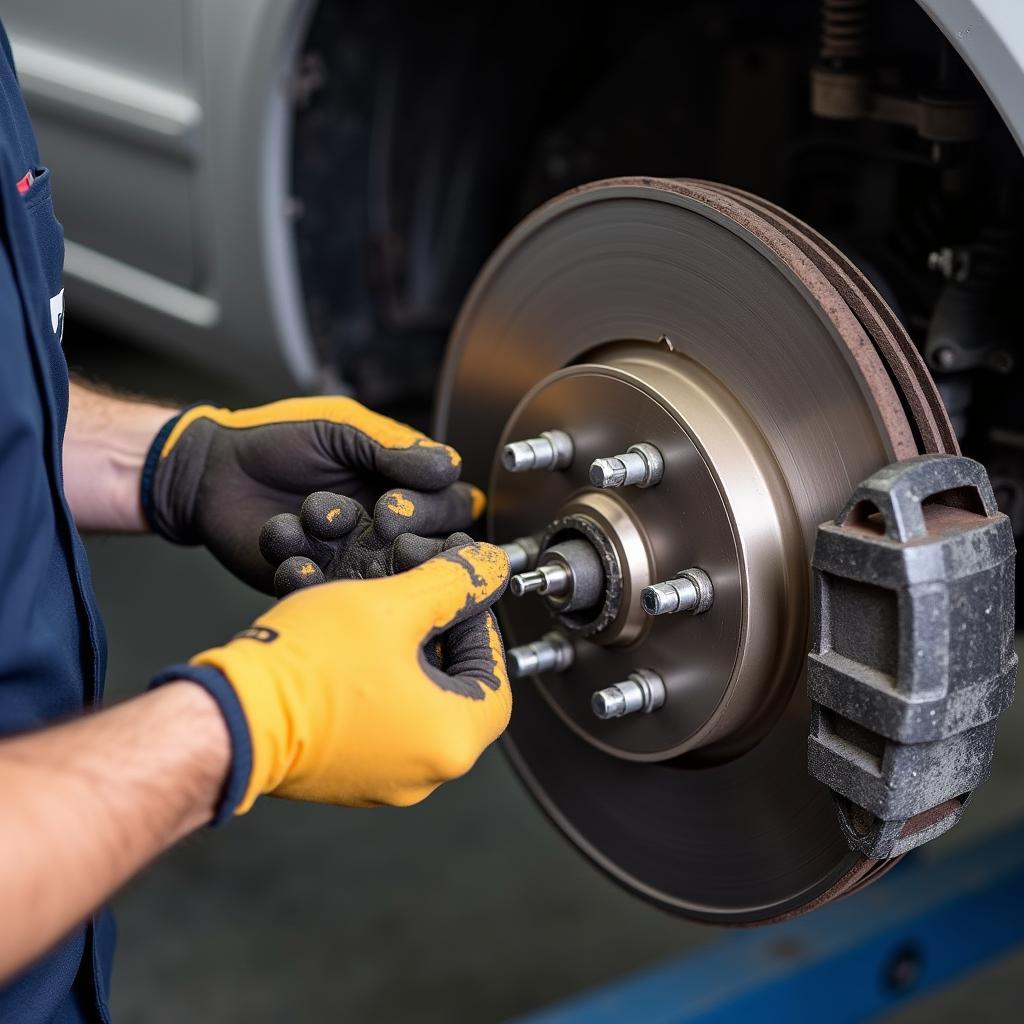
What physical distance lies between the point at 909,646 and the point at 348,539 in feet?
1.22

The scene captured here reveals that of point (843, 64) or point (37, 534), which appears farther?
point (843, 64)

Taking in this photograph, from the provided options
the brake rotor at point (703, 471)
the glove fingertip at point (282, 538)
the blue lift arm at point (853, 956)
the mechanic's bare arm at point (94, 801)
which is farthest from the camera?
the blue lift arm at point (853, 956)

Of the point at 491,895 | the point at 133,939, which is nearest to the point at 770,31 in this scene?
the point at 491,895

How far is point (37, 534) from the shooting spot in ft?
2.13

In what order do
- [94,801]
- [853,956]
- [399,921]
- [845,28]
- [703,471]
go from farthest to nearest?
1. [399,921]
2. [853,956]
3. [845,28]
4. [703,471]
5. [94,801]

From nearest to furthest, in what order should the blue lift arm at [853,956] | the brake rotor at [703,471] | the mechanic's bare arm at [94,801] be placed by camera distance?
the mechanic's bare arm at [94,801]
the brake rotor at [703,471]
the blue lift arm at [853,956]

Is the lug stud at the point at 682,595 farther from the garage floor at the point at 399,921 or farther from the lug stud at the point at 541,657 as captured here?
the garage floor at the point at 399,921

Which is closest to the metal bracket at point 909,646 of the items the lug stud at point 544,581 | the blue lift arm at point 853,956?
the lug stud at point 544,581

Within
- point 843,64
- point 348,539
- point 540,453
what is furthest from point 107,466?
point 843,64

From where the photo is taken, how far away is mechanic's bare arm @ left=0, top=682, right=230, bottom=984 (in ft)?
1.74

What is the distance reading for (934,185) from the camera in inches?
38.0

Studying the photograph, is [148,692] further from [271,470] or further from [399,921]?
[399,921]

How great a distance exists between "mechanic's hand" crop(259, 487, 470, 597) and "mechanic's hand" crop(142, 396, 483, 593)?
2 centimetres

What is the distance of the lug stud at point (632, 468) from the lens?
2.38 feet
